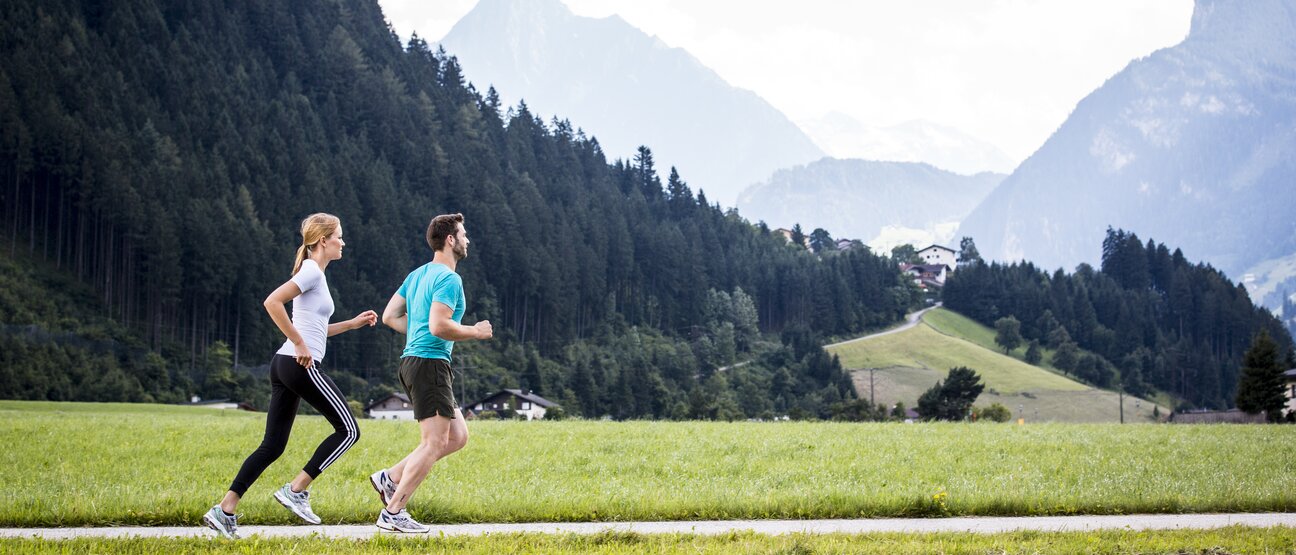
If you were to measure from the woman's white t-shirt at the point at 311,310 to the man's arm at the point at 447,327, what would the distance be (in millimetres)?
1051

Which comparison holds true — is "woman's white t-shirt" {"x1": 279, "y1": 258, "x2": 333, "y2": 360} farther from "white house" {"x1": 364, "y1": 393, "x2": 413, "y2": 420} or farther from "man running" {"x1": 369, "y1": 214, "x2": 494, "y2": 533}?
"white house" {"x1": 364, "y1": 393, "x2": 413, "y2": 420}

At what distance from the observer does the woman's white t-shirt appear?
32.2 ft

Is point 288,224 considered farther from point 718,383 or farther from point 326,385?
point 326,385

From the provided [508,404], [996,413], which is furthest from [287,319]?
[508,404]

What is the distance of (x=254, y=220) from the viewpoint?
12538 cm

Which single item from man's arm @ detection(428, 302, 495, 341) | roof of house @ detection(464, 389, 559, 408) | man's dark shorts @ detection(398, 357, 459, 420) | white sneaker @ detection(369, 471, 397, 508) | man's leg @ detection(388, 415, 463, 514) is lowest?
roof of house @ detection(464, 389, 559, 408)

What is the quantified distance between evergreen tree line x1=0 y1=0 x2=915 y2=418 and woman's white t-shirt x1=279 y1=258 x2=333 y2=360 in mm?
85738

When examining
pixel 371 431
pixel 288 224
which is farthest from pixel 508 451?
pixel 288 224

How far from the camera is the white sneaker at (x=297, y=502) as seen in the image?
33.6 ft

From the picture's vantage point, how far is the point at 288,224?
5443 inches

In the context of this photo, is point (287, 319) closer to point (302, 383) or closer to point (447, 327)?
point (302, 383)

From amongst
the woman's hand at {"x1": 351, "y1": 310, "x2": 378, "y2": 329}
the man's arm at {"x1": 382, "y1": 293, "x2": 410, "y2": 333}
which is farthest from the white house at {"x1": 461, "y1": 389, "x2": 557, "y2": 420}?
the man's arm at {"x1": 382, "y1": 293, "x2": 410, "y2": 333}

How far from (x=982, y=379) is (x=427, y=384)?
165057mm

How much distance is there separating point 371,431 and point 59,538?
529 inches
